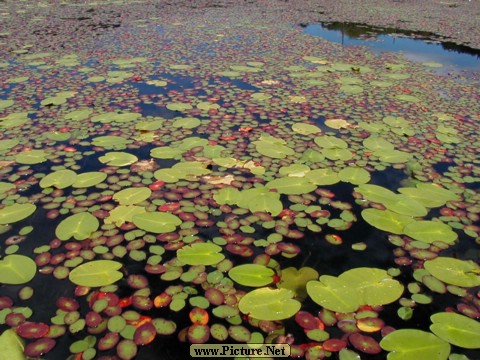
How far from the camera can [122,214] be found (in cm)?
248

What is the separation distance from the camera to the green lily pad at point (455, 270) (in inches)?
80.6

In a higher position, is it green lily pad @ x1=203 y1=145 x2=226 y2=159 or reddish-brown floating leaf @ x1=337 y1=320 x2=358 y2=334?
green lily pad @ x1=203 y1=145 x2=226 y2=159

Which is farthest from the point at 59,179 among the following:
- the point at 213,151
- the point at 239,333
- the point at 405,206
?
the point at 405,206

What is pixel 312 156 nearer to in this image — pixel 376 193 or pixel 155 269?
pixel 376 193

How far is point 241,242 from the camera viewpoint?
2.30 m

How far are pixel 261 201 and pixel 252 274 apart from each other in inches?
26.5

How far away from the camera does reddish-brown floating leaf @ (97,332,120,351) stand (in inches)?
66.2

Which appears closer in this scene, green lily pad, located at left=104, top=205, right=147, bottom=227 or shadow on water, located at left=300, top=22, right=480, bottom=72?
green lily pad, located at left=104, top=205, right=147, bottom=227

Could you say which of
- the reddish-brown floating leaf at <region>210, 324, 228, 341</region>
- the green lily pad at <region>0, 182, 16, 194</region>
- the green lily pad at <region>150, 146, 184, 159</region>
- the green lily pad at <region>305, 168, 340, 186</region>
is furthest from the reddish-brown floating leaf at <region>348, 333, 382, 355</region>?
the green lily pad at <region>0, 182, 16, 194</region>

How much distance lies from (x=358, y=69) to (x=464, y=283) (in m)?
4.22

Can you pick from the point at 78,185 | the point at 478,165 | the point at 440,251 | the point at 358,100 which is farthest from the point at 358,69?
the point at 78,185

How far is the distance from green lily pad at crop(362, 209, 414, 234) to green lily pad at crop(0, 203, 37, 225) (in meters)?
2.15

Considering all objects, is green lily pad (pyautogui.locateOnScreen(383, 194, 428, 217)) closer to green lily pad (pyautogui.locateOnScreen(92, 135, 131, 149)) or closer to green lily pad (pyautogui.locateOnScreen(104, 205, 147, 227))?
green lily pad (pyautogui.locateOnScreen(104, 205, 147, 227))
